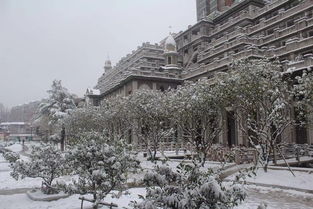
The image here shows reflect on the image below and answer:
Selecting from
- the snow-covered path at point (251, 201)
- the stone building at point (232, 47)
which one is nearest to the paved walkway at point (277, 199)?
the snow-covered path at point (251, 201)

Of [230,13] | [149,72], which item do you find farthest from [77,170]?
[230,13]

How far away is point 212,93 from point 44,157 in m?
12.7

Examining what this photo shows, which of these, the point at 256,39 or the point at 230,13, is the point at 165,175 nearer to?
the point at 256,39

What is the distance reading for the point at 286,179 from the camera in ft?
53.8

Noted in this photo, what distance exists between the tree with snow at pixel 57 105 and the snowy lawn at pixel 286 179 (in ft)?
124

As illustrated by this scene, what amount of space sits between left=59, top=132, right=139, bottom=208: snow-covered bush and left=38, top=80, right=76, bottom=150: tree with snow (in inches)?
1635

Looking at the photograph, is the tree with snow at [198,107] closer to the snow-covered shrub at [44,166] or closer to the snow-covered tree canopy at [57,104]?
the snow-covered shrub at [44,166]

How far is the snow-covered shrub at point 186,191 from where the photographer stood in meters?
5.37

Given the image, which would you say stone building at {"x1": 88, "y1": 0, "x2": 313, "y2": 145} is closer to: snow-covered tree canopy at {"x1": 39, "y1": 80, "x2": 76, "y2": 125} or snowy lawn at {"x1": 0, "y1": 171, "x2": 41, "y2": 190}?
snow-covered tree canopy at {"x1": 39, "y1": 80, "x2": 76, "y2": 125}

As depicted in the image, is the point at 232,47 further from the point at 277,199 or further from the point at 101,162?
the point at 101,162

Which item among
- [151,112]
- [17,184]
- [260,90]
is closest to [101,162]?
[17,184]

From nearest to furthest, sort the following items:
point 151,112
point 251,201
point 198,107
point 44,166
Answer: point 251,201
point 44,166
point 198,107
point 151,112

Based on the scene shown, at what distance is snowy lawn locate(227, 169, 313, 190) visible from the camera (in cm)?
1527

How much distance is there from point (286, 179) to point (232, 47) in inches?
1216
